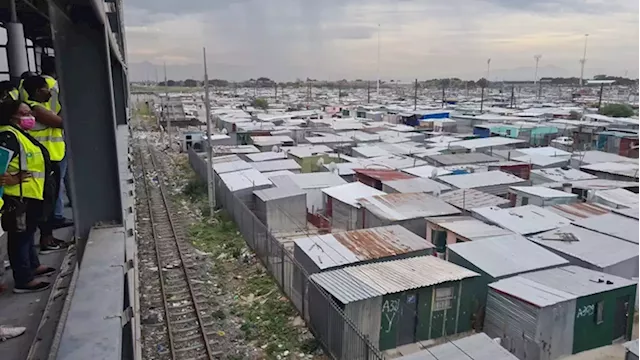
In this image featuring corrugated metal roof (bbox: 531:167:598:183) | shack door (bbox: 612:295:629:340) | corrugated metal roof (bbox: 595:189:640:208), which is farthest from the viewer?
corrugated metal roof (bbox: 531:167:598:183)

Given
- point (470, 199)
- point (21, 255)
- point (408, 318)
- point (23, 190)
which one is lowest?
point (408, 318)

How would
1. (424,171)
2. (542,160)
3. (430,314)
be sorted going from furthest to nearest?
1. (542,160)
2. (424,171)
3. (430,314)

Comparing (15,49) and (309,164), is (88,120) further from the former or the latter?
(309,164)

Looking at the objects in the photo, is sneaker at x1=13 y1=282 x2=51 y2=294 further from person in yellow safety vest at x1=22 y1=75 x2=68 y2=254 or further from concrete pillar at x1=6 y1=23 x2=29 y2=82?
concrete pillar at x1=6 y1=23 x2=29 y2=82

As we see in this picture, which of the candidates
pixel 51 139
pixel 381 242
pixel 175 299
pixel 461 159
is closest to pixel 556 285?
pixel 381 242

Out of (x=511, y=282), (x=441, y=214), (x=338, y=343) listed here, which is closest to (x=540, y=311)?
(x=511, y=282)

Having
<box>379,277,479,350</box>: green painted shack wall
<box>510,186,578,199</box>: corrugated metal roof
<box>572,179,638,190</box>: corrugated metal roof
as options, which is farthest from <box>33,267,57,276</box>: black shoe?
<box>572,179,638,190</box>: corrugated metal roof
